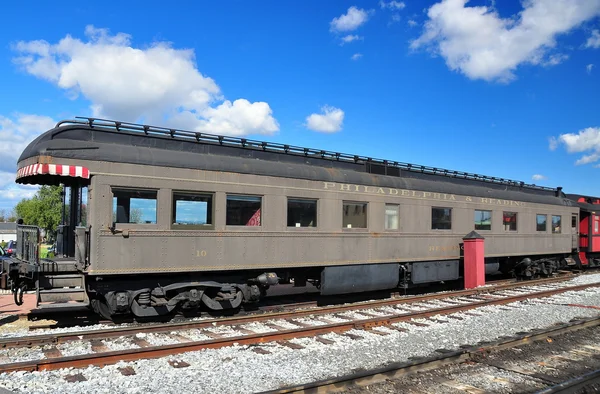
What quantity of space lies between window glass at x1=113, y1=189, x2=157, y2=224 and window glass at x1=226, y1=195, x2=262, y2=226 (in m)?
1.56

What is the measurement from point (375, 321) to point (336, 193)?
3.52m

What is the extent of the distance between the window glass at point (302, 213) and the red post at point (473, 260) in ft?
19.4

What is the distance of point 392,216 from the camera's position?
12820mm

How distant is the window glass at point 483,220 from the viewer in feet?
51.0

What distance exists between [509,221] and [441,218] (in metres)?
4.18

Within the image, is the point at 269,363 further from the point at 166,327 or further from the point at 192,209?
the point at 192,209

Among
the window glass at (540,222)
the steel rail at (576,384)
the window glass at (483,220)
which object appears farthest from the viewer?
the window glass at (540,222)

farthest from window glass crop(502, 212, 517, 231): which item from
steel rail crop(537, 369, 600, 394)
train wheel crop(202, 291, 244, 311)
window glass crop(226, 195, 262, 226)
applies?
steel rail crop(537, 369, 600, 394)

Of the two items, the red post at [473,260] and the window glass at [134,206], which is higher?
the window glass at [134,206]

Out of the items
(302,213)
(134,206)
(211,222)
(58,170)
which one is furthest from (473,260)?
(58,170)

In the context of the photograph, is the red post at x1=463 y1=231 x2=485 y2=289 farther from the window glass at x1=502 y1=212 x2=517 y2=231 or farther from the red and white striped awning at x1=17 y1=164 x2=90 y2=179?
A: the red and white striped awning at x1=17 y1=164 x2=90 y2=179

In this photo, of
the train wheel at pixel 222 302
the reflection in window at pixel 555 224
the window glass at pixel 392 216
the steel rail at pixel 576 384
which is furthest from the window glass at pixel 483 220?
the steel rail at pixel 576 384

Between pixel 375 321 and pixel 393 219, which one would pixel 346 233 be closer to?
pixel 393 219

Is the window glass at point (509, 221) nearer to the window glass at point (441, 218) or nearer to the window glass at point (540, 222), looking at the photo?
the window glass at point (540, 222)
